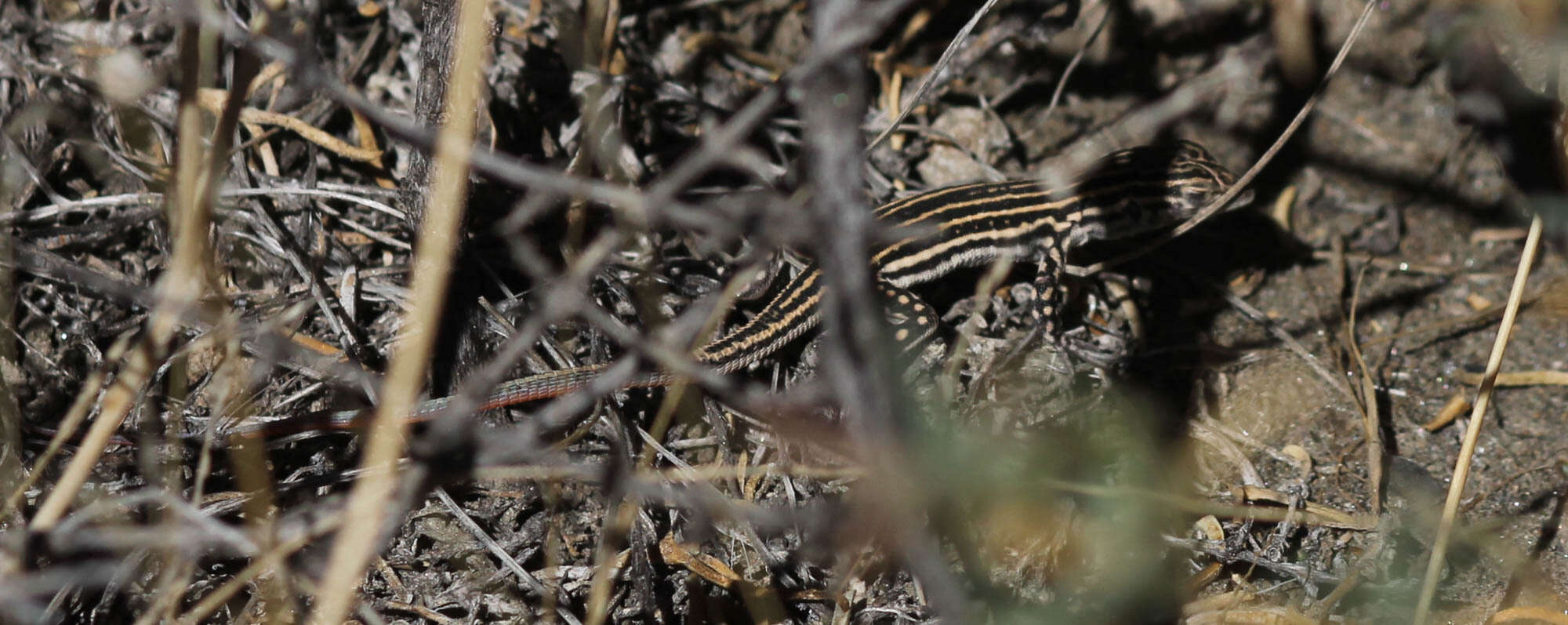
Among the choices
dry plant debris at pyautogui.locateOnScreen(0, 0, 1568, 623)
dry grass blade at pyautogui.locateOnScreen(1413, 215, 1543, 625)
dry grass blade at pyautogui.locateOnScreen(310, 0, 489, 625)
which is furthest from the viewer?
dry plant debris at pyautogui.locateOnScreen(0, 0, 1568, 623)

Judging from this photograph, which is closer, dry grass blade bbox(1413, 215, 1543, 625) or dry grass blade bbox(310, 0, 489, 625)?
dry grass blade bbox(310, 0, 489, 625)

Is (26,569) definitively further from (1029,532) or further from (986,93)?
(986,93)

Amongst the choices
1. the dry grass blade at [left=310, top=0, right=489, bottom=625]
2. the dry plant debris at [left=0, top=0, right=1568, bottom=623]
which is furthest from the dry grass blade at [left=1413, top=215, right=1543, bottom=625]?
the dry grass blade at [left=310, top=0, right=489, bottom=625]

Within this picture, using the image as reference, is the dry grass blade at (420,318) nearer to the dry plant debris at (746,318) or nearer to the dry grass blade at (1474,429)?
the dry plant debris at (746,318)

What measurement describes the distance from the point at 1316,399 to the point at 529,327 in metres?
3.33

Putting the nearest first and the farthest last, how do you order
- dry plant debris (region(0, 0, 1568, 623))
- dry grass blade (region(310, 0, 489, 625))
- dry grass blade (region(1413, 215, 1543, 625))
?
dry grass blade (region(310, 0, 489, 625)) < dry grass blade (region(1413, 215, 1543, 625)) < dry plant debris (region(0, 0, 1568, 623))

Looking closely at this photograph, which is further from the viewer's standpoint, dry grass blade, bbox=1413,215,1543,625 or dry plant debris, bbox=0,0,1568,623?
dry plant debris, bbox=0,0,1568,623

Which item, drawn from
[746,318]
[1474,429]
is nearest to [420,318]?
[746,318]

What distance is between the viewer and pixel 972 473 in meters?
2.95

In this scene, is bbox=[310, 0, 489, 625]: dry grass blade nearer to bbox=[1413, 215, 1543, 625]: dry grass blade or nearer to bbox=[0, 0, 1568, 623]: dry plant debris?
bbox=[0, 0, 1568, 623]: dry plant debris

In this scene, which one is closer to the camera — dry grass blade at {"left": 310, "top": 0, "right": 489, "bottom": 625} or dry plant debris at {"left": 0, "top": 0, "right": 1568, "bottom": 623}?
dry grass blade at {"left": 310, "top": 0, "right": 489, "bottom": 625}

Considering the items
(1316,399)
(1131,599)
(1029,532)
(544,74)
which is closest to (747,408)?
(1029,532)

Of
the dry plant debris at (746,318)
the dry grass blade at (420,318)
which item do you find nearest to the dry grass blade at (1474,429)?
the dry plant debris at (746,318)

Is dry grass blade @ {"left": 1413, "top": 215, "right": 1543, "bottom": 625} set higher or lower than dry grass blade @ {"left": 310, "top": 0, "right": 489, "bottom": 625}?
lower
